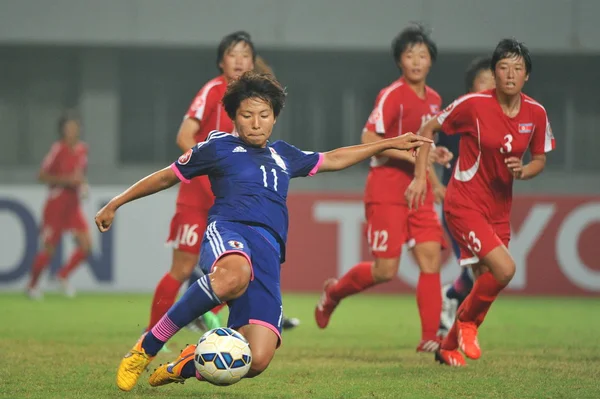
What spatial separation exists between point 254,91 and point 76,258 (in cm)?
876

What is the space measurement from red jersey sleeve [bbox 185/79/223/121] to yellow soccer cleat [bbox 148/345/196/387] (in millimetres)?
2544

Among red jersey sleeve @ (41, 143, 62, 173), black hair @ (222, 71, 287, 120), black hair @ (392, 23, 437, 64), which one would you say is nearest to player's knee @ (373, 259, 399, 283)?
black hair @ (392, 23, 437, 64)

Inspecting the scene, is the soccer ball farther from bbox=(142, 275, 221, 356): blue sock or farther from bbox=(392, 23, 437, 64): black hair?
bbox=(392, 23, 437, 64): black hair

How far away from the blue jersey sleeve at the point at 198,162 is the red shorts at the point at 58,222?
872 cm

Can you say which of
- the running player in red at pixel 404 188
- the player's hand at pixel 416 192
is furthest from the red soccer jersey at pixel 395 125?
the player's hand at pixel 416 192

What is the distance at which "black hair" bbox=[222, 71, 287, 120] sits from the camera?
6.30 metres

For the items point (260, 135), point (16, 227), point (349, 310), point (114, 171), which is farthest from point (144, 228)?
point (260, 135)

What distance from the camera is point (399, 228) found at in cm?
855

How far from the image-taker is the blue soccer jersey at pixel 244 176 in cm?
612

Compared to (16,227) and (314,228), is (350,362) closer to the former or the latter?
(314,228)

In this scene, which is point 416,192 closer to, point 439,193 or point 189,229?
point 439,193

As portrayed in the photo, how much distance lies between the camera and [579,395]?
6.14m

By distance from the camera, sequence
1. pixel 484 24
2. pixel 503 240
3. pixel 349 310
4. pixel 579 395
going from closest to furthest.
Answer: pixel 579 395
pixel 503 240
pixel 349 310
pixel 484 24

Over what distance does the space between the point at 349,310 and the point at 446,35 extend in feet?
26.1
